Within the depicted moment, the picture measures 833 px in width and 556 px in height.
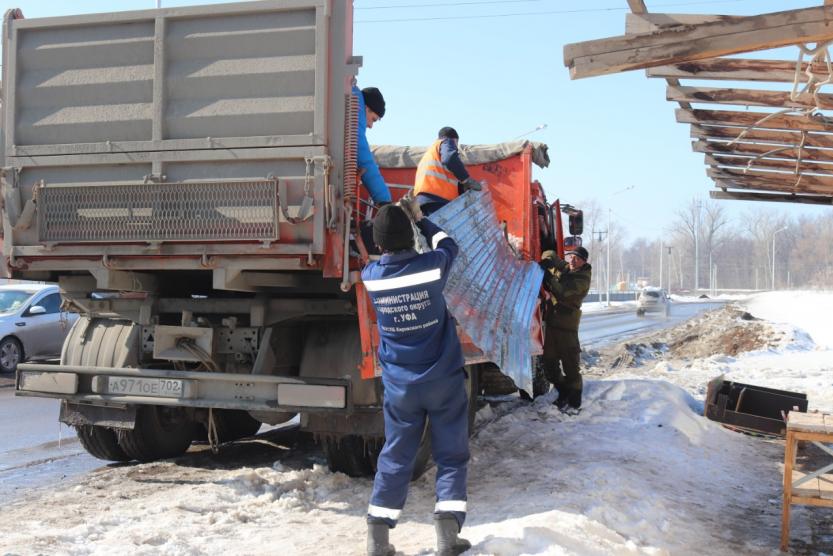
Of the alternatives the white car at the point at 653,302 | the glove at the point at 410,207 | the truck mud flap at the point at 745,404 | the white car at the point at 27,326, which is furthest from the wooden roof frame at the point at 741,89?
the white car at the point at 653,302

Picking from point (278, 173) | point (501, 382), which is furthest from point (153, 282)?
point (501, 382)

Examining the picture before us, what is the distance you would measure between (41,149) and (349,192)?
2.16m

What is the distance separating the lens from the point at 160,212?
16.7 ft

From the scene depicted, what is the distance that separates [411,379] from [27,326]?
36.6ft

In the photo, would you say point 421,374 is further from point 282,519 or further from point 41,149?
point 41,149

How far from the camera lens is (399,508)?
13.6ft

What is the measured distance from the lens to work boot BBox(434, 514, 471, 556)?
3992 mm

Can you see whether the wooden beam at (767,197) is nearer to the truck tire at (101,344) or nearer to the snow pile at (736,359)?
the snow pile at (736,359)

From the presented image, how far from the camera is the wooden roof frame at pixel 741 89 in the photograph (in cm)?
399

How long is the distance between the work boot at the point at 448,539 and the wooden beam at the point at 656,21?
278cm

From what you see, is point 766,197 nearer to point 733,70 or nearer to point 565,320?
point 565,320

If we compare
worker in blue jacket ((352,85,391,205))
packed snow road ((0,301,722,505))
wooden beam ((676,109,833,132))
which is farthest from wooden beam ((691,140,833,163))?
packed snow road ((0,301,722,505))

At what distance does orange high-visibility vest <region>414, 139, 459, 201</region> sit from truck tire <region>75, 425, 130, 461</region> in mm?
3206

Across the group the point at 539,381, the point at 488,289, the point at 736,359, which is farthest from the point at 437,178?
the point at 736,359
